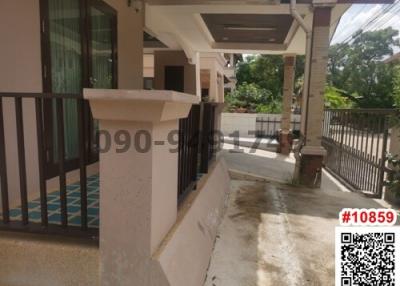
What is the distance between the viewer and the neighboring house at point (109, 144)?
5.33ft

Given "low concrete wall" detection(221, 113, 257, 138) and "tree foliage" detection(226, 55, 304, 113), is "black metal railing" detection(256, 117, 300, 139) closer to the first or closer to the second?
"low concrete wall" detection(221, 113, 257, 138)

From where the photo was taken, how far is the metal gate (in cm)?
524

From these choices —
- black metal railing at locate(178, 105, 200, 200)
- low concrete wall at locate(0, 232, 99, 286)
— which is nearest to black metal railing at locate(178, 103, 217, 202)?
black metal railing at locate(178, 105, 200, 200)

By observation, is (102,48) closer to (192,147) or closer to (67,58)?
(67,58)

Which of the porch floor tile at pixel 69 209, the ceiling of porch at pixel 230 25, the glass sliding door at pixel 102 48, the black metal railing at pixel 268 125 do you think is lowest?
the black metal railing at pixel 268 125

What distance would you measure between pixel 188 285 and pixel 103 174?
Answer: 2.96ft

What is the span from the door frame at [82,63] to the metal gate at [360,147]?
4.19 m

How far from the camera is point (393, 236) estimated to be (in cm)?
249

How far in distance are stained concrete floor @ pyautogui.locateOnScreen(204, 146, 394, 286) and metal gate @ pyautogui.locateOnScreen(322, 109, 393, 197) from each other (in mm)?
576

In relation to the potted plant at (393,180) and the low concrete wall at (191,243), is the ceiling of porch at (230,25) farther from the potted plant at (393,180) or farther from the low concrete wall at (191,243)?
the low concrete wall at (191,243)

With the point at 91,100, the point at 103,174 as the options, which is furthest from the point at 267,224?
the point at 91,100

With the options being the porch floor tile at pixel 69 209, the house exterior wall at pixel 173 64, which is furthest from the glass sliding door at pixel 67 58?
the house exterior wall at pixel 173 64

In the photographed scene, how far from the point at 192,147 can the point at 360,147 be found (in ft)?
13.0

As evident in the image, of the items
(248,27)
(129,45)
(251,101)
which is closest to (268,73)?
(251,101)
